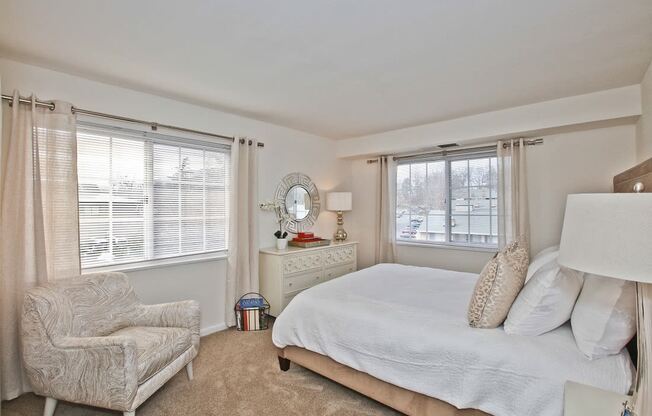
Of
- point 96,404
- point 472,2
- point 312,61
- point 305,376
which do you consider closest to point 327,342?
point 305,376

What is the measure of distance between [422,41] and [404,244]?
3.12 m

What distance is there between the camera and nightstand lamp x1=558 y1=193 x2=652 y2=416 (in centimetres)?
87

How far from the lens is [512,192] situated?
3570 mm

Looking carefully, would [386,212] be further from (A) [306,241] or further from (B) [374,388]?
(B) [374,388]

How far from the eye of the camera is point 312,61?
2.26 metres

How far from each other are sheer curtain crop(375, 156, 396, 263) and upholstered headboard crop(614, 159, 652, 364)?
249cm

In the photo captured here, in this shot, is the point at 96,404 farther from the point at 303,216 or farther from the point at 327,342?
the point at 303,216

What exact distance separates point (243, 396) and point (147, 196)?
79.0 inches

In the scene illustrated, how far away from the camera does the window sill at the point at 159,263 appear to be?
2721 millimetres

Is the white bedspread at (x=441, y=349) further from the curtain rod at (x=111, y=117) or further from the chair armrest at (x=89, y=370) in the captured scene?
the curtain rod at (x=111, y=117)

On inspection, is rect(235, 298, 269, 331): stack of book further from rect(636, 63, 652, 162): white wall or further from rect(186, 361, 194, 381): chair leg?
rect(636, 63, 652, 162): white wall

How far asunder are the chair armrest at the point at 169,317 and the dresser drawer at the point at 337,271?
199 cm

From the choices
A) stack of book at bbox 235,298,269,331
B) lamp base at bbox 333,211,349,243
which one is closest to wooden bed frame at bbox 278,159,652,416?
stack of book at bbox 235,298,269,331

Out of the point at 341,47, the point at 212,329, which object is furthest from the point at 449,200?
the point at 212,329
